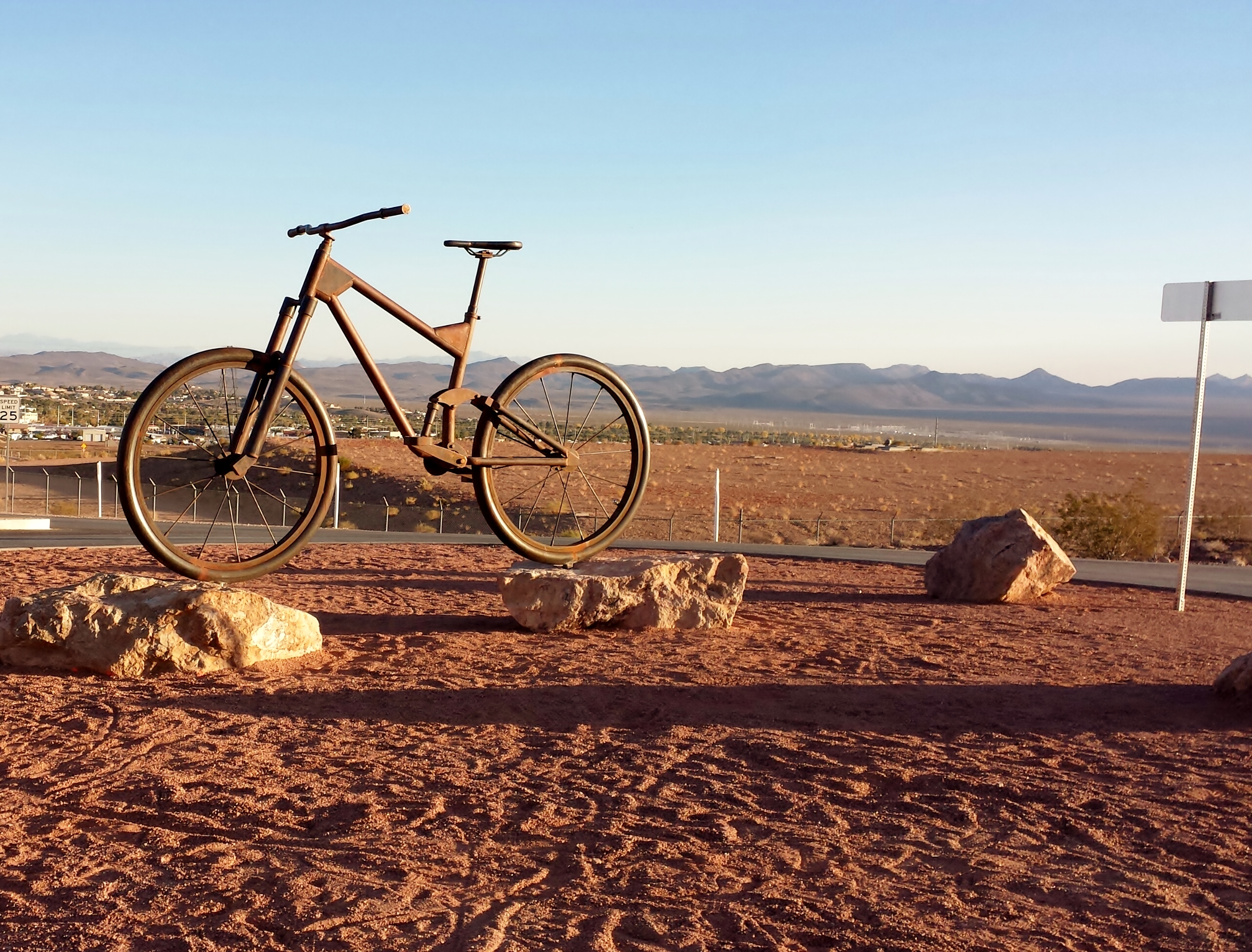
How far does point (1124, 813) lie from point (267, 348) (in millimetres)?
5868

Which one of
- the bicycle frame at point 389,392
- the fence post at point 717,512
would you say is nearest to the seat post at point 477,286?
the bicycle frame at point 389,392

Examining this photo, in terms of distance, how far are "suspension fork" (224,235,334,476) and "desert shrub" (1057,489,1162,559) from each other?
2456 centimetres

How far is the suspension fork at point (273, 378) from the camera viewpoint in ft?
22.9

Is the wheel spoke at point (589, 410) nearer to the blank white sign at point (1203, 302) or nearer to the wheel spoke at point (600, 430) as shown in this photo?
the wheel spoke at point (600, 430)

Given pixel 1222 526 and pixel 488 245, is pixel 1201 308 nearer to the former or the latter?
pixel 488 245

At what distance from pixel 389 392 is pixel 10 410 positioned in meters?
24.2

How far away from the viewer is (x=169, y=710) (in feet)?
28.7

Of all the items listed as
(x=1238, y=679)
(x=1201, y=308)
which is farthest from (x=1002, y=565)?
(x=1238, y=679)

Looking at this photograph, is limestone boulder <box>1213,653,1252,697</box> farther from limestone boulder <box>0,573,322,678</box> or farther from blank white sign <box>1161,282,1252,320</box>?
limestone boulder <box>0,573,322,678</box>

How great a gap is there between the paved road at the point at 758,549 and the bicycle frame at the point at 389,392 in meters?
13.9

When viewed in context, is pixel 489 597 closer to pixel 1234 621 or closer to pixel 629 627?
pixel 629 627

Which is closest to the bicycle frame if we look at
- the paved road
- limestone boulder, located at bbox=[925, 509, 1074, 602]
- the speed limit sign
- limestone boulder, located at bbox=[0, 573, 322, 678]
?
limestone boulder, located at bbox=[0, 573, 322, 678]

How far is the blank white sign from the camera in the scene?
46.0 feet

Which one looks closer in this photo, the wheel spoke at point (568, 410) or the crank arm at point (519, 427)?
the crank arm at point (519, 427)
